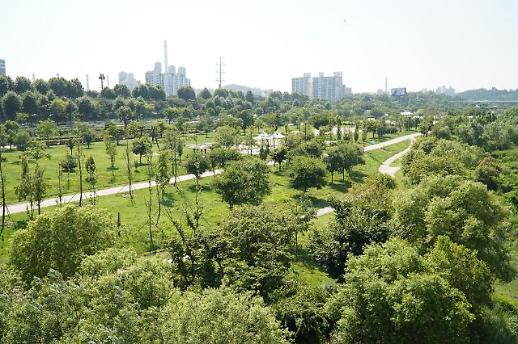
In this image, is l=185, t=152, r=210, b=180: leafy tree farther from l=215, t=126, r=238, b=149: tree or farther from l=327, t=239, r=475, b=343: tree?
l=327, t=239, r=475, b=343: tree

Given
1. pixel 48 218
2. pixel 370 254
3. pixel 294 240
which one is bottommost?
pixel 294 240

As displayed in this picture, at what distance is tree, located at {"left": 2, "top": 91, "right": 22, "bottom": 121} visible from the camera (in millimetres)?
75188

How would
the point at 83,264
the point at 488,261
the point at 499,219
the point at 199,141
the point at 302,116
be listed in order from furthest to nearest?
the point at 302,116 → the point at 199,141 → the point at 499,219 → the point at 488,261 → the point at 83,264

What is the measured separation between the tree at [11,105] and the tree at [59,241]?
64439mm

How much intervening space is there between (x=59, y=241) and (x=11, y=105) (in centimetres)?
6611

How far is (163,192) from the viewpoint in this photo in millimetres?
41781

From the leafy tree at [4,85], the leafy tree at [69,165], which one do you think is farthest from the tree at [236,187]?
the leafy tree at [4,85]

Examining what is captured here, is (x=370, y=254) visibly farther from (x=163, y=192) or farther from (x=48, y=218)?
(x=163, y=192)

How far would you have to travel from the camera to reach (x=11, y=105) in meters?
75.6

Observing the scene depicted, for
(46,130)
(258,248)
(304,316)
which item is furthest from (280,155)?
(304,316)

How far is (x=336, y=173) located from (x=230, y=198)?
79.7ft

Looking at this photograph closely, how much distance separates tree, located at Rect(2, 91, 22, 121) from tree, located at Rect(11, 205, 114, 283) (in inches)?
2537

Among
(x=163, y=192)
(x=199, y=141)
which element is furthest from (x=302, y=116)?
(x=163, y=192)

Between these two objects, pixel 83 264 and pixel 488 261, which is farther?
pixel 488 261
